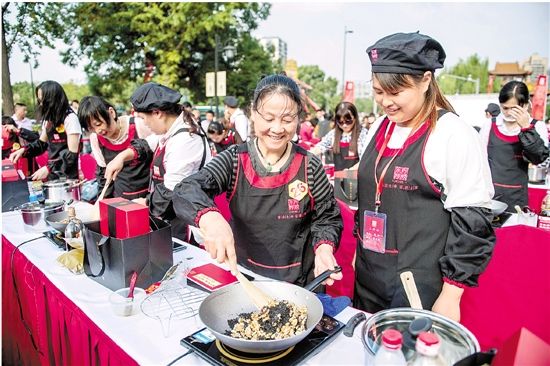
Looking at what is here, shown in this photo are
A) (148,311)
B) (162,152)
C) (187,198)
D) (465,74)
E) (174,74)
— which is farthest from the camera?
(465,74)

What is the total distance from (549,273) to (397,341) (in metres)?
1.14

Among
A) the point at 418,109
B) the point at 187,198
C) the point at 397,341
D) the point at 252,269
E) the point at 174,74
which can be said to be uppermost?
the point at 174,74

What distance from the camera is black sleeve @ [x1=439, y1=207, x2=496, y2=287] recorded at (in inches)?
45.5

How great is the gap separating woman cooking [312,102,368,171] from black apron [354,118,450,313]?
288cm

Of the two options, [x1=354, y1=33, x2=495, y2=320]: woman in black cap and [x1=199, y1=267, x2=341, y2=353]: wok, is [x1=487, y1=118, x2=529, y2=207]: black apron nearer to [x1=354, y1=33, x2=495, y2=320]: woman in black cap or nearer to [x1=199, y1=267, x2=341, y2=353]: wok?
[x1=354, y1=33, x2=495, y2=320]: woman in black cap

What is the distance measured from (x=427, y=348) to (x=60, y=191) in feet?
8.54

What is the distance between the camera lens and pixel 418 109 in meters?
1.30

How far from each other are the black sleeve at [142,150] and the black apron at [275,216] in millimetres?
1412

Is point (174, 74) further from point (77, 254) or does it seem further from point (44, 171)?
point (77, 254)

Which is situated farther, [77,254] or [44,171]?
[44,171]

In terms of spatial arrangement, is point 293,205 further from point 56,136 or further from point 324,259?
point 56,136

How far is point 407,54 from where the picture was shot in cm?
119

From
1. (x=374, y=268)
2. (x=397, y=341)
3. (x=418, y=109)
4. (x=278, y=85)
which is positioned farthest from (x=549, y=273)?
(x=278, y=85)

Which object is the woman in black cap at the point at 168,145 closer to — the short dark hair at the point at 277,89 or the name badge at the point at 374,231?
the short dark hair at the point at 277,89
